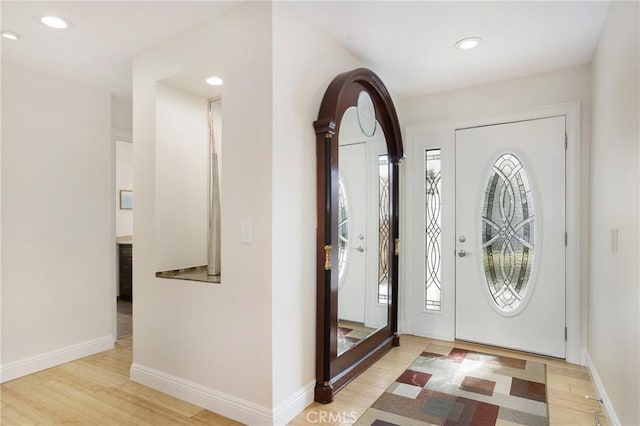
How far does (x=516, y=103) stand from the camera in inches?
134

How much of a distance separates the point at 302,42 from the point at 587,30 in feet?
6.43

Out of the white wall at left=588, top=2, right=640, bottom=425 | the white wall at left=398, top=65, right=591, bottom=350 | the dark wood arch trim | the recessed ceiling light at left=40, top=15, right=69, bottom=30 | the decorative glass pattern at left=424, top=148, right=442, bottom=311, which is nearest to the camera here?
the white wall at left=588, top=2, right=640, bottom=425

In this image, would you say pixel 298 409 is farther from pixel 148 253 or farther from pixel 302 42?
pixel 302 42

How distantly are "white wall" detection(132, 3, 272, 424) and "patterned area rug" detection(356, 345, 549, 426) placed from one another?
80cm

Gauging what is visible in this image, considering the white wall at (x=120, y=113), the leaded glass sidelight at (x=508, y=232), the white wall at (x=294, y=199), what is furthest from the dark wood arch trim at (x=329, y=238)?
the white wall at (x=120, y=113)

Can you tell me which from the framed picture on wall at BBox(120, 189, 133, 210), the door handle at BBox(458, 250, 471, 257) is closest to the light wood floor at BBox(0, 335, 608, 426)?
Result: the door handle at BBox(458, 250, 471, 257)

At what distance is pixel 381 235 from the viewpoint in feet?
11.1

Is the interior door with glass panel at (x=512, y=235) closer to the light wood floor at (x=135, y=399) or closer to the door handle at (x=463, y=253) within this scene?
the door handle at (x=463, y=253)

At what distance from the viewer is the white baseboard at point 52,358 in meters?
2.91

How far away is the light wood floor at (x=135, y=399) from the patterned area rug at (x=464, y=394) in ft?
0.28

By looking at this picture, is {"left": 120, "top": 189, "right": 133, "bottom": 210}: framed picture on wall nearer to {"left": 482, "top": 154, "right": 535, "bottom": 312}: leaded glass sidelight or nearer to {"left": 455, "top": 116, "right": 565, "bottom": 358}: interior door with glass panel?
{"left": 455, "top": 116, "right": 565, "bottom": 358}: interior door with glass panel

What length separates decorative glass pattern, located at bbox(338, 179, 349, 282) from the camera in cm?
271

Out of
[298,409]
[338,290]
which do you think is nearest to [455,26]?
[338,290]

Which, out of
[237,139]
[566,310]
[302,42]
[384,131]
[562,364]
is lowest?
[562,364]
